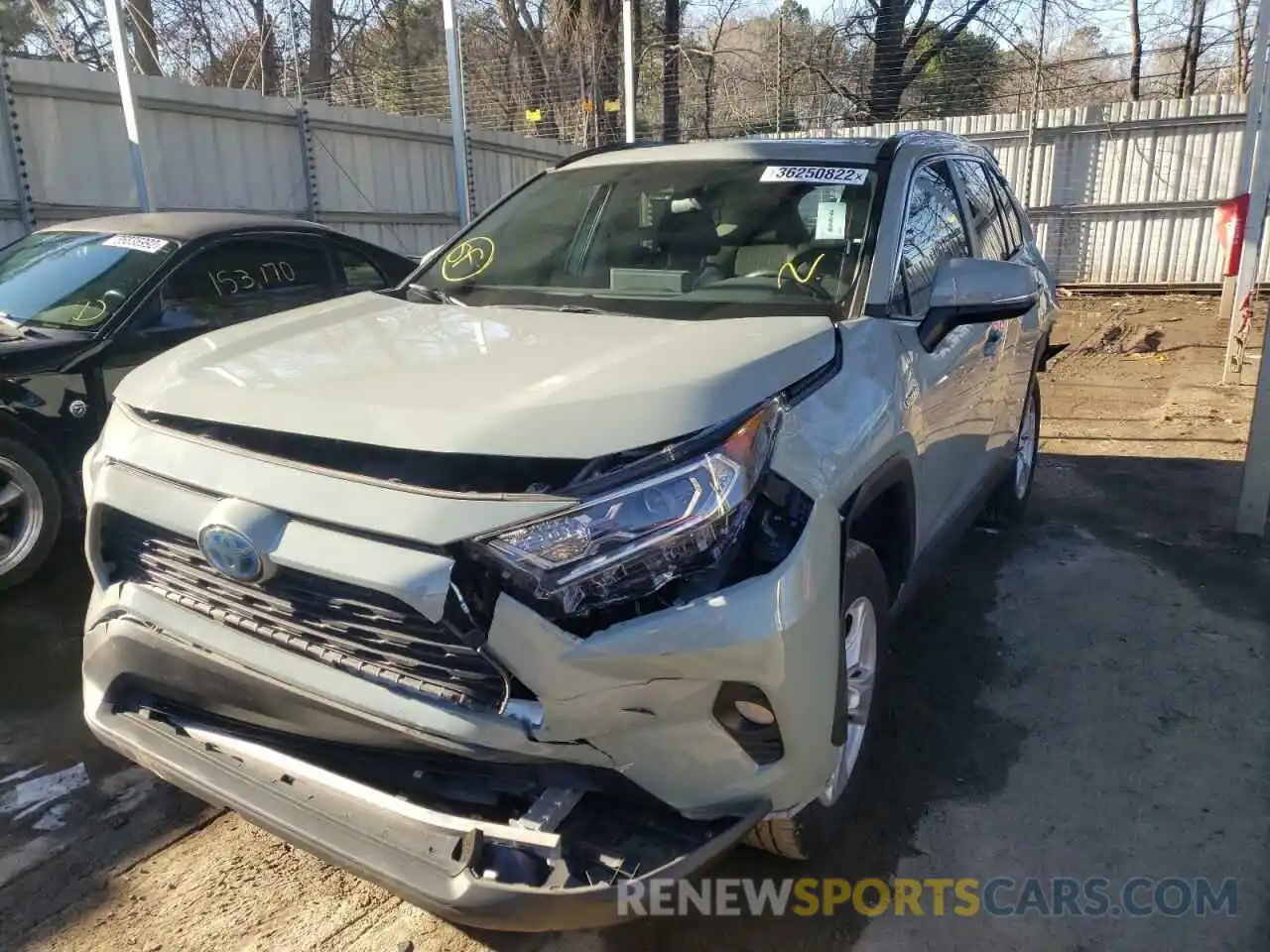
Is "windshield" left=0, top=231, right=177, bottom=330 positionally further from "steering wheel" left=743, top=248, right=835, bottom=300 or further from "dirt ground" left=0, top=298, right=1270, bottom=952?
"steering wheel" left=743, top=248, right=835, bottom=300

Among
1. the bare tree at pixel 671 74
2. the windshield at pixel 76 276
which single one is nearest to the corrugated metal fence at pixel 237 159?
the bare tree at pixel 671 74

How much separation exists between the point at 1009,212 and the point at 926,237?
185 centimetres

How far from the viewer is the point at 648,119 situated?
55.1 ft

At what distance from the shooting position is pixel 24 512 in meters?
4.36

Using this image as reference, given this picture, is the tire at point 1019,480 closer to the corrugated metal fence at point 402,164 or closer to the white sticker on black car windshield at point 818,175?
the white sticker on black car windshield at point 818,175

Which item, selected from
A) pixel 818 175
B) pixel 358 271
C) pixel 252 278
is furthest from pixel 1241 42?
pixel 252 278

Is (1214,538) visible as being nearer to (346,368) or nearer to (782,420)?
(782,420)

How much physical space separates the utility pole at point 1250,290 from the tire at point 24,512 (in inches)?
224

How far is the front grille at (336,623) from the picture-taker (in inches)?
74.7

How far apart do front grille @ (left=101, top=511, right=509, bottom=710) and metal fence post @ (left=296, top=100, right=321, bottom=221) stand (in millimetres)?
9787

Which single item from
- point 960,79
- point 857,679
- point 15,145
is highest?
→ point 960,79

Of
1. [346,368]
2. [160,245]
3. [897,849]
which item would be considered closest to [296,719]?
[346,368]

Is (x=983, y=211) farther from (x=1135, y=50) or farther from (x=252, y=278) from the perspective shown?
(x=1135, y=50)

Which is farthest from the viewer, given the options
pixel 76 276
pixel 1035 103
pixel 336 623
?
pixel 1035 103
